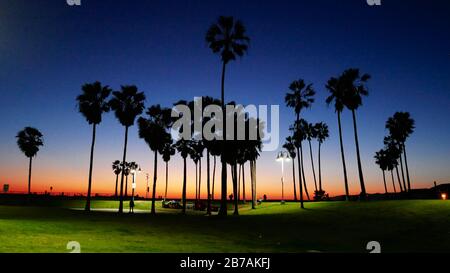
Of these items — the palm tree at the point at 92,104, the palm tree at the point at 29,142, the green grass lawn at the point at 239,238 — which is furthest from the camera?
the palm tree at the point at 29,142

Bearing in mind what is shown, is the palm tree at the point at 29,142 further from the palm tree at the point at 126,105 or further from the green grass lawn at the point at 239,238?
the green grass lawn at the point at 239,238

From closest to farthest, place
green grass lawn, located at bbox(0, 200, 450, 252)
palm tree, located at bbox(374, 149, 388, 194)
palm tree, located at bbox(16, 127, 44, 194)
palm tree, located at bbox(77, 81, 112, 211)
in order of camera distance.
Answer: green grass lawn, located at bbox(0, 200, 450, 252), palm tree, located at bbox(77, 81, 112, 211), palm tree, located at bbox(16, 127, 44, 194), palm tree, located at bbox(374, 149, 388, 194)

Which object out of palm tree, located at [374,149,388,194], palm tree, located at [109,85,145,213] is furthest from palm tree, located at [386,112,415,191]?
palm tree, located at [109,85,145,213]

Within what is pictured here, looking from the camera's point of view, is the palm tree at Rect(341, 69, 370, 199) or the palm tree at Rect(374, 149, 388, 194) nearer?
the palm tree at Rect(341, 69, 370, 199)

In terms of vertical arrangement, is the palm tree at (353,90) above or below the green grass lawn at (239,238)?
above

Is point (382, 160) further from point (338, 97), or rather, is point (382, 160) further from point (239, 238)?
→ point (239, 238)

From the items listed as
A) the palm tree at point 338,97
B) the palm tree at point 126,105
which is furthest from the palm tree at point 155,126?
the palm tree at point 338,97

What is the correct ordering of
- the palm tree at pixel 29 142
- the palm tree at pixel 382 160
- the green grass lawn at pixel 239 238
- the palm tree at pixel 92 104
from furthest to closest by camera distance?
the palm tree at pixel 382 160 < the palm tree at pixel 29 142 < the palm tree at pixel 92 104 < the green grass lawn at pixel 239 238

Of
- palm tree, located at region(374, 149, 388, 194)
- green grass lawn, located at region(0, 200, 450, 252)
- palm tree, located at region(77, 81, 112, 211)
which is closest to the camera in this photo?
green grass lawn, located at region(0, 200, 450, 252)

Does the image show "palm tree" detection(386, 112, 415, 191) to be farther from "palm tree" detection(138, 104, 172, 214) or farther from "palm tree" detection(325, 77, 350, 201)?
"palm tree" detection(138, 104, 172, 214)
